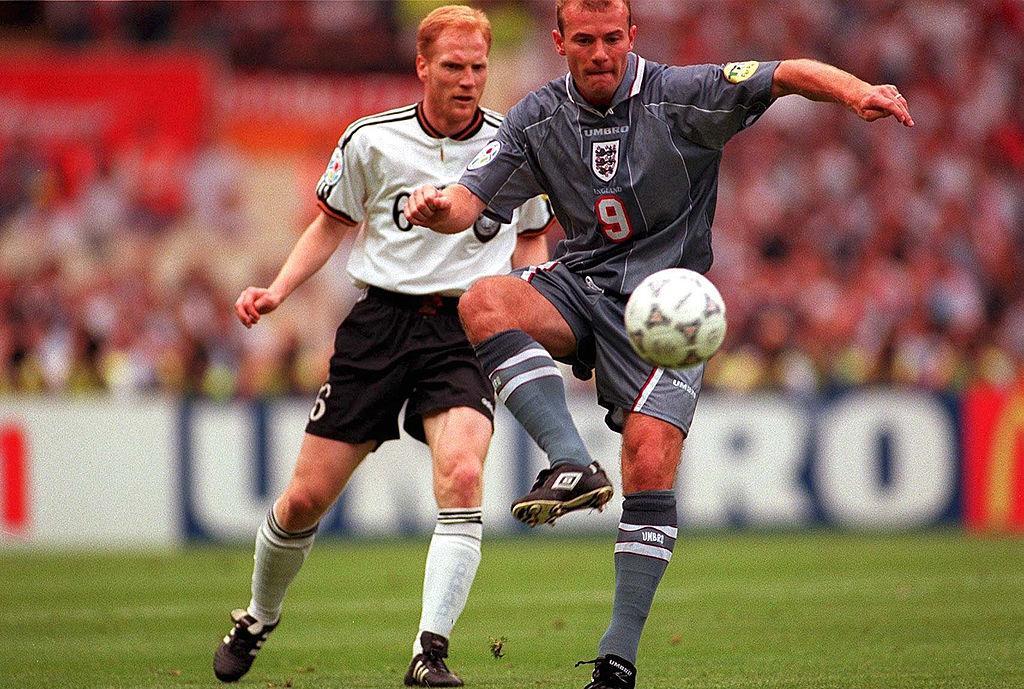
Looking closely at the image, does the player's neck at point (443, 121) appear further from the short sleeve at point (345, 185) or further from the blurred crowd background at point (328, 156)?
the blurred crowd background at point (328, 156)

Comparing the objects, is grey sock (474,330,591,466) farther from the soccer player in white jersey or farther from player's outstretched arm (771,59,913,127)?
player's outstretched arm (771,59,913,127)

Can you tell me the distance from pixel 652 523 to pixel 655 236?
1.05 metres

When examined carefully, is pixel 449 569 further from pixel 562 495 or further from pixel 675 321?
pixel 675 321

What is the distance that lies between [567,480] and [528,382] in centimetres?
53

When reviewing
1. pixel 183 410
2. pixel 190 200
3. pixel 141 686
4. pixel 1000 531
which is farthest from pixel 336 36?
pixel 141 686

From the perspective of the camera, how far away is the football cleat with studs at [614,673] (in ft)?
17.6

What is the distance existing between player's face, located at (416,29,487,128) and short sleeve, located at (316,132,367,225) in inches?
15.9

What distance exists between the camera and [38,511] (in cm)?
1325

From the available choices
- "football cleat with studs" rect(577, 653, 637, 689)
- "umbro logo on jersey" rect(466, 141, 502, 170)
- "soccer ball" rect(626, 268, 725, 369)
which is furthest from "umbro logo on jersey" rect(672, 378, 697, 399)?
"umbro logo on jersey" rect(466, 141, 502, 170)

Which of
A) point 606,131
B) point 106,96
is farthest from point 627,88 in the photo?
point 106,96

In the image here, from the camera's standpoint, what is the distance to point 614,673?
17.6 ft

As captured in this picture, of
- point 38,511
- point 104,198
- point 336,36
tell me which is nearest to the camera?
point 38,511

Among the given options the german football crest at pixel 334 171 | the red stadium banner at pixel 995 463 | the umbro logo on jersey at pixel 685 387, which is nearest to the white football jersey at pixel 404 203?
the german football crest at pixel 334 171

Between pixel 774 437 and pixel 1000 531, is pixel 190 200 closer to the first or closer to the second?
pixel 774 437
